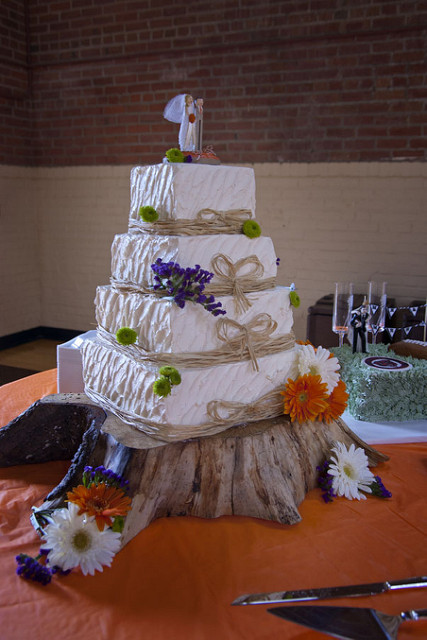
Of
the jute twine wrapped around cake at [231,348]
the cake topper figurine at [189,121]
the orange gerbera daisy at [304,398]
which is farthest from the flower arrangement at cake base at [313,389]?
the cake topper figurine at [189,121]

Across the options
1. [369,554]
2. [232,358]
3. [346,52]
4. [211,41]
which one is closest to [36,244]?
[211,41]

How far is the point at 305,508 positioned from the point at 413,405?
0.83m

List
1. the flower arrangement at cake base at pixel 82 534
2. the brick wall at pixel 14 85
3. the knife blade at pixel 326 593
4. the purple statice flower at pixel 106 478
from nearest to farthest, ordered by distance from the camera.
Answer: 1. the knife blade at pixel 326 593
2. the flower arrangement at cake base at pixel 82 534
3. the purple statice flower at pixel 106 478
4. the brick wall at pixel 14 85

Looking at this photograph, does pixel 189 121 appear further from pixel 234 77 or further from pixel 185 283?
pixel 234 77

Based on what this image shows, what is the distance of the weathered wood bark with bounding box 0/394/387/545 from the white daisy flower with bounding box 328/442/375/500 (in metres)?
0.08

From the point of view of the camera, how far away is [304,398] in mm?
1824

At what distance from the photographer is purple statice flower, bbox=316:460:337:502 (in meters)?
1.79

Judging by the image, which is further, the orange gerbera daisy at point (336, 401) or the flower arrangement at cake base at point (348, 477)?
the orange gerbera daisy at point (336, 401)

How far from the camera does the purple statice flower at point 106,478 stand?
63.5 inches

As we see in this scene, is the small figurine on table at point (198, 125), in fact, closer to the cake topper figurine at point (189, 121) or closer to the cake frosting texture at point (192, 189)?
the cake topper figurine at point (189, 121)

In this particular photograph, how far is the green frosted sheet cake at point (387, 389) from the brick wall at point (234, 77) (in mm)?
2469

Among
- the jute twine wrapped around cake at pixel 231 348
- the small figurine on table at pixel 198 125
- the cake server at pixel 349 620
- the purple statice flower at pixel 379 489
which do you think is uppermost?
the small figurine on table at pixel 198 125

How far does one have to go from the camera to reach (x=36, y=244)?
569 centimetres

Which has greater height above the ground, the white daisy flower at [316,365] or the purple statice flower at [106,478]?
the white daisy flower at [316,365]
